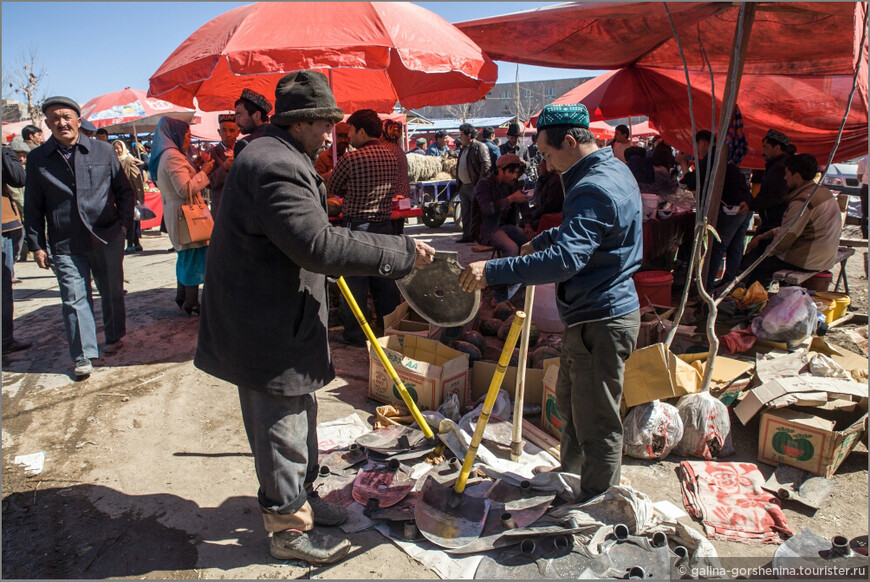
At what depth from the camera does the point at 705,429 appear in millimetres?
3648

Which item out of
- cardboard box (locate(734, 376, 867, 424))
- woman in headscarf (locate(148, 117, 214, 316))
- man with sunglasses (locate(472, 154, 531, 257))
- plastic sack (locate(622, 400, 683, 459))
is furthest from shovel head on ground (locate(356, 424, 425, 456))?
man with sunglasses (locate(472, 154, 531, 257))

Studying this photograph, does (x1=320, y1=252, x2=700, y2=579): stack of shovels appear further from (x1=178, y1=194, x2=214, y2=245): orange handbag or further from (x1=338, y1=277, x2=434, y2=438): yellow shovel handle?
(x1=178, y1=194, x2=214, y2=245): orange handbag

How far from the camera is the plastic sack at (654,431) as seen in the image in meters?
3.60

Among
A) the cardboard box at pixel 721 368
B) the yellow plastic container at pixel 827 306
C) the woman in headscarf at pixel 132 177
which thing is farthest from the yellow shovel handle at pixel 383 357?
the woman in headscarf at pixel 132 177

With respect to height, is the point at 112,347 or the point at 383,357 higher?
the point at 383,357

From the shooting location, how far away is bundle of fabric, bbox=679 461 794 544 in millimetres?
2941

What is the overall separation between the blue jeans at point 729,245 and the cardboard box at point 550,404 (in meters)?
3.44

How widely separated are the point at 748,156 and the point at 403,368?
7.26 metres

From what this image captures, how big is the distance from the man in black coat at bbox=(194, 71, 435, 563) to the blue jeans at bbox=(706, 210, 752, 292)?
5315 millimetres

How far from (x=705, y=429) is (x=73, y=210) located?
5161mm

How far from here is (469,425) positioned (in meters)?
3.80

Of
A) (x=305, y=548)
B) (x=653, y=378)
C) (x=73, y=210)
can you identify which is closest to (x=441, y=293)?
(x=305, y=548)

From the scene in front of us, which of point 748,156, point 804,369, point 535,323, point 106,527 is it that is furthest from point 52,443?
point 748,156

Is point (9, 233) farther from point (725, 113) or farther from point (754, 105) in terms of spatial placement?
point (754, 105)
